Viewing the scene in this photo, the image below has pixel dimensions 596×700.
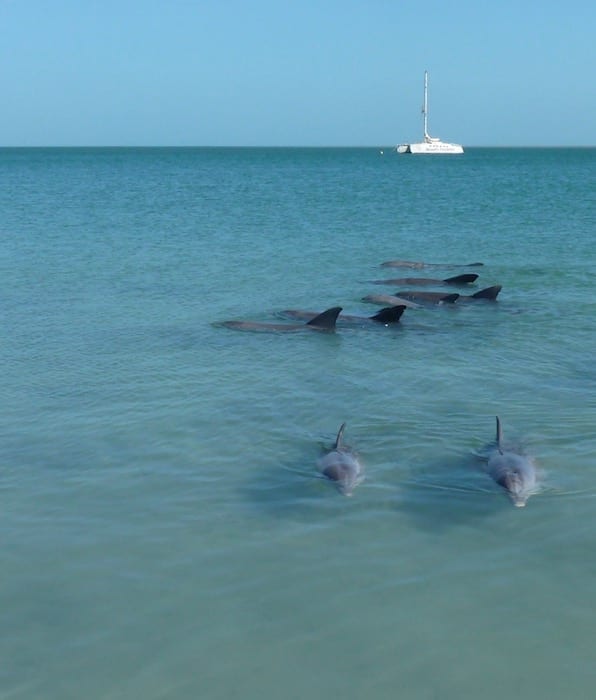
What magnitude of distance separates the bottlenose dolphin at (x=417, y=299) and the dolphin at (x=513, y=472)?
9.05 metres

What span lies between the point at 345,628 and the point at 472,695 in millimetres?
1001

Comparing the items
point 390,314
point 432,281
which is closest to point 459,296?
point 432,281

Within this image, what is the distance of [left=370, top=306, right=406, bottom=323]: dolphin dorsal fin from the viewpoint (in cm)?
1595

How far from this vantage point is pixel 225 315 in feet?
56.5

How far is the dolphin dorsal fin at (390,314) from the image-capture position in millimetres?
15945

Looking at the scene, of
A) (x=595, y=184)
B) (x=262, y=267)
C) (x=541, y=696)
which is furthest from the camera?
(x=595, y=184)

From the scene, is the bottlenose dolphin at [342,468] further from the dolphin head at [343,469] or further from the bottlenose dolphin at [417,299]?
the bottlenose dolphin at [417,299]

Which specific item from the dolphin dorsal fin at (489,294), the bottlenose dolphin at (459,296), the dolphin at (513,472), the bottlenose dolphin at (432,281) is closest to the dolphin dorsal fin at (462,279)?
the bottlenose dolphin at (432,281)

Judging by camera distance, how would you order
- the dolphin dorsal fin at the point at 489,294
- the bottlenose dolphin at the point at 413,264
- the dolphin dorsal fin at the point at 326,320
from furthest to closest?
the bottlenose dolphin at the point at 413,264, the dolphin dorsal fin at the point at 489,294, the dolphin dorsal fin at the point at 326,320

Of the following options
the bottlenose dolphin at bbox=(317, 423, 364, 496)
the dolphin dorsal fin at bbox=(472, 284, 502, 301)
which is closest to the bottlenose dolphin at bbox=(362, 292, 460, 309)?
the dolphin dorsal fin at bbox=(472, 284, 502, 301)

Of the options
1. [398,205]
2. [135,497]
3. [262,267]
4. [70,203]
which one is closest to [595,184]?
[398,205]

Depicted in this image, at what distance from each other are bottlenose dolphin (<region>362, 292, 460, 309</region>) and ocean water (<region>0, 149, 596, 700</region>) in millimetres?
429

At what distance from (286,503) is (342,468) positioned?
790mm

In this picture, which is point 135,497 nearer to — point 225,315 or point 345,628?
point 345,628
